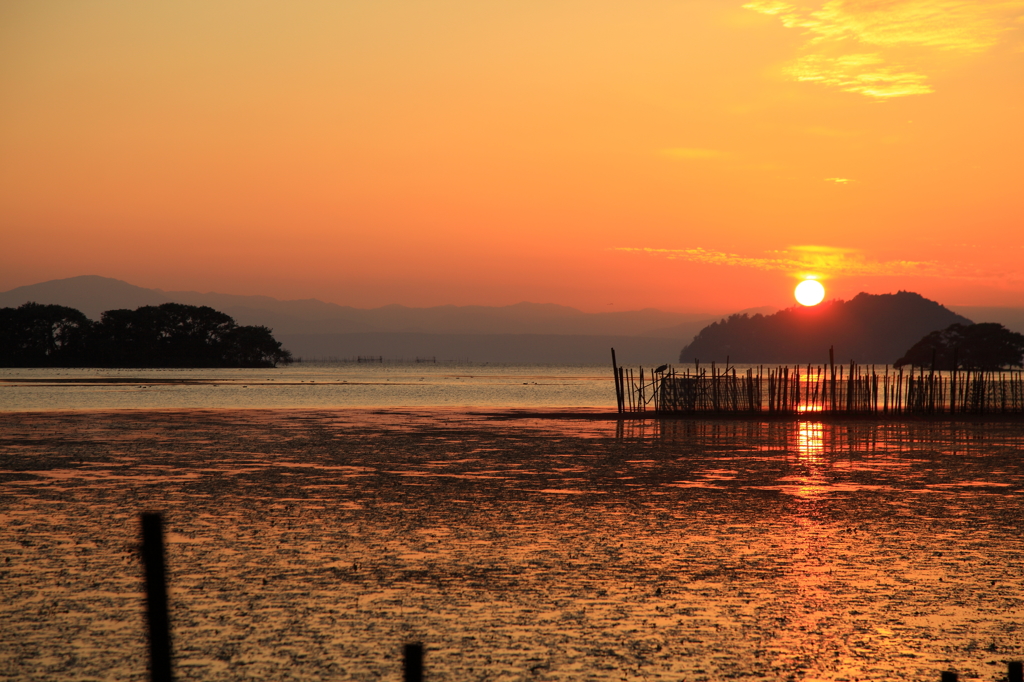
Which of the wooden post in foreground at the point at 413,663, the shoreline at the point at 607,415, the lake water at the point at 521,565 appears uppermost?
the wooden post in foreground at the point at 413,663

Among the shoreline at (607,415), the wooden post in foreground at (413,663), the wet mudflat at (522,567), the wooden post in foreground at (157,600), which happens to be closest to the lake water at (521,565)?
the wet mudflat at (522,567)

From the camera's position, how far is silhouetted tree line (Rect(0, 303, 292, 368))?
142 m

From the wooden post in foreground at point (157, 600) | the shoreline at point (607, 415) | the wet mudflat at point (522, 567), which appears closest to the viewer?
the wooden post in foreground at point (157, 600)

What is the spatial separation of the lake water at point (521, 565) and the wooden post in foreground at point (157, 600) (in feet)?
7.69

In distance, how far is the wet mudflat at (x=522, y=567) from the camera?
705cm

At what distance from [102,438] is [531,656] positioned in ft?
74.7

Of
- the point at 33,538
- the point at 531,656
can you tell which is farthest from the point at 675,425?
the point at 531,656

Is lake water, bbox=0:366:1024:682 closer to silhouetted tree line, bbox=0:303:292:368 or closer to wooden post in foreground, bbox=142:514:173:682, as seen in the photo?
wooden post in foreground, bbox=142:514:173:682

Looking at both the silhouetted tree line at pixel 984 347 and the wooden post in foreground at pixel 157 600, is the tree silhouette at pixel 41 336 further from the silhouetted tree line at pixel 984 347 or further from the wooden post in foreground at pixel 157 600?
the wooden post in foreground at pixel 157 600

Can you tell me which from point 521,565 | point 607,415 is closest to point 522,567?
point 521,565

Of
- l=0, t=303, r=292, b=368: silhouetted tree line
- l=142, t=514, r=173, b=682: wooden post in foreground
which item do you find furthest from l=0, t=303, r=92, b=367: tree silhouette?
l=142, t=514, r=173, b=682: wooden post in foreground

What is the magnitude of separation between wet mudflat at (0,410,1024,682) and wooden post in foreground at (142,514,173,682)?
92.8 inches

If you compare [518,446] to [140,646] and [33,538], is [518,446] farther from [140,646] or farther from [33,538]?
[140,646]

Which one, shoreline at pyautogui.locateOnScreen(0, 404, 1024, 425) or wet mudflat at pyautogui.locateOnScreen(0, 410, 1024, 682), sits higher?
wet mudflat at pyautogui.locateOnScreen(0, 410, 1024, 682)
